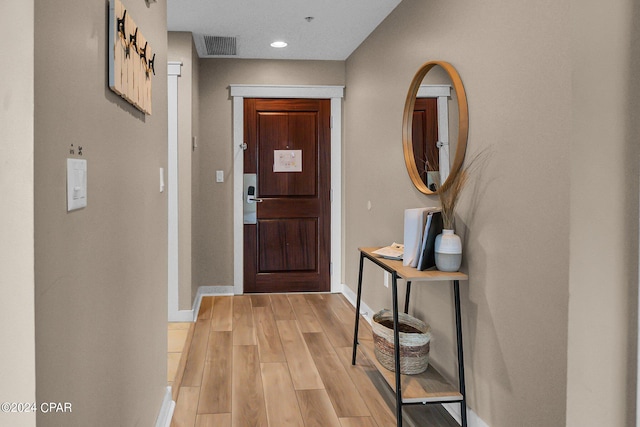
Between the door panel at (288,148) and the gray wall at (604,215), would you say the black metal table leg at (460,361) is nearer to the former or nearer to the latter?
the gray wall at (604,215)

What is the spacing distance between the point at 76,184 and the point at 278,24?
309 centimetres

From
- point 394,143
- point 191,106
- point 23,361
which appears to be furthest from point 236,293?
point 23,361

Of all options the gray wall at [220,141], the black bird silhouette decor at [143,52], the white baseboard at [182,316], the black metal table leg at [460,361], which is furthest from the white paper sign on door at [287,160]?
the black bird silhouette decor at [143,52]

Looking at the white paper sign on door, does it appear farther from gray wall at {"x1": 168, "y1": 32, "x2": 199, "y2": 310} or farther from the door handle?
gray wall at {"x1": 168, "y1": 32, "x2": 199, "y2": 310}

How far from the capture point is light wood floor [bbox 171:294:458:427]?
2.42 meters

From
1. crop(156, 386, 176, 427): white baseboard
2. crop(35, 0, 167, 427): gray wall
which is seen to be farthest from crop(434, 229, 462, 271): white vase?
crop(156, 386, 176, 427): white baseboard

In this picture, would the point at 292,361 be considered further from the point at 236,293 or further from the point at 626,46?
the point at 626,46

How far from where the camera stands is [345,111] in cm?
500

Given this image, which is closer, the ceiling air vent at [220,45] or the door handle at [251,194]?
the ceiling air vent at [220,45]

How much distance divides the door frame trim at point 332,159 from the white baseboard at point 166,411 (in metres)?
2.49

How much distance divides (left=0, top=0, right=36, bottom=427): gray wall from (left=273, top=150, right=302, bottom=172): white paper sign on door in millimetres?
4110

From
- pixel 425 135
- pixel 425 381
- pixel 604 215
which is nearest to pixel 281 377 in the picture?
pixel 425 381

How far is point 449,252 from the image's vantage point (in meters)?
2.26

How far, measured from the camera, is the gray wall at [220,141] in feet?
15.9
